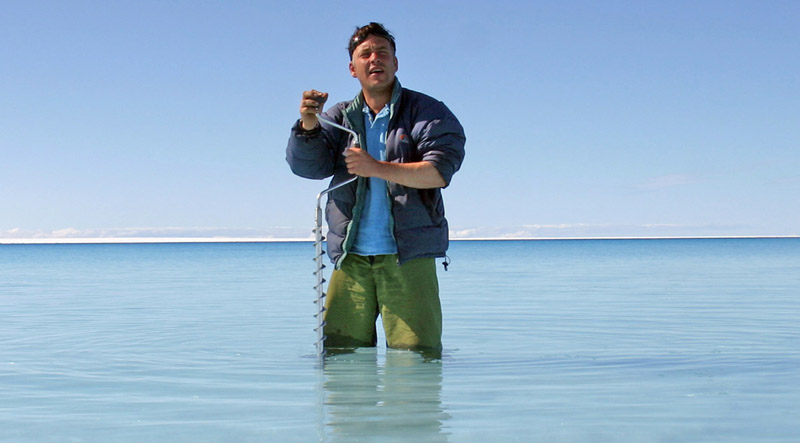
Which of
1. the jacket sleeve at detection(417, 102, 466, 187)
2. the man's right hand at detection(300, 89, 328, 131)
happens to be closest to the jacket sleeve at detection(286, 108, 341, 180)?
the man's right hand at detection(300, 89, 328, 131)

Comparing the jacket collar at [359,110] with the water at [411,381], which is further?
the jacket collar at [359,110]

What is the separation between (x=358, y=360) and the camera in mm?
4637

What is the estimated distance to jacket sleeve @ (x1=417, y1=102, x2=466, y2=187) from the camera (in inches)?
154

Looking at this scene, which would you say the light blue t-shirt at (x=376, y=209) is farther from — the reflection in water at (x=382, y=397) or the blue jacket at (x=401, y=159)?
the reflection in water at (x=382, y=397)

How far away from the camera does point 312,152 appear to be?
406 centimetres

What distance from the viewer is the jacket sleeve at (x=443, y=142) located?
3.91 metres

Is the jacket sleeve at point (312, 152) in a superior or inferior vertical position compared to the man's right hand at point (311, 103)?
inferior

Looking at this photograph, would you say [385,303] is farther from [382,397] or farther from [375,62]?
[375,62]

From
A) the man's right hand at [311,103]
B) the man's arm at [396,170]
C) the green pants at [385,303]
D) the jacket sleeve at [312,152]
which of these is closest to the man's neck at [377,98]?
the jacket sleeve at [312,152]

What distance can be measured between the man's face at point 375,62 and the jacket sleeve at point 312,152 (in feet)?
1.06

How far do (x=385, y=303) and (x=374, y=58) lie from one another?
1319 mm

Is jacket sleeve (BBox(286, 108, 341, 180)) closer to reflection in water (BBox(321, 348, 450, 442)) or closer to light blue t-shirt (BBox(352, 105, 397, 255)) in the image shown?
light blue t-shirt (BBox(352, 105, 397, 255))

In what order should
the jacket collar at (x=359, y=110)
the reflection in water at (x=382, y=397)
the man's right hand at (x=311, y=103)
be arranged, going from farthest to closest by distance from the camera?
1. the jacket collar at (x=359, y=110)
2. the man's right hand at (x=311, y=103)
3. the reflection in water at (x=382, y=397)

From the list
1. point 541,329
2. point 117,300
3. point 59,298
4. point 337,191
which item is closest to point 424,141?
point 337,191
